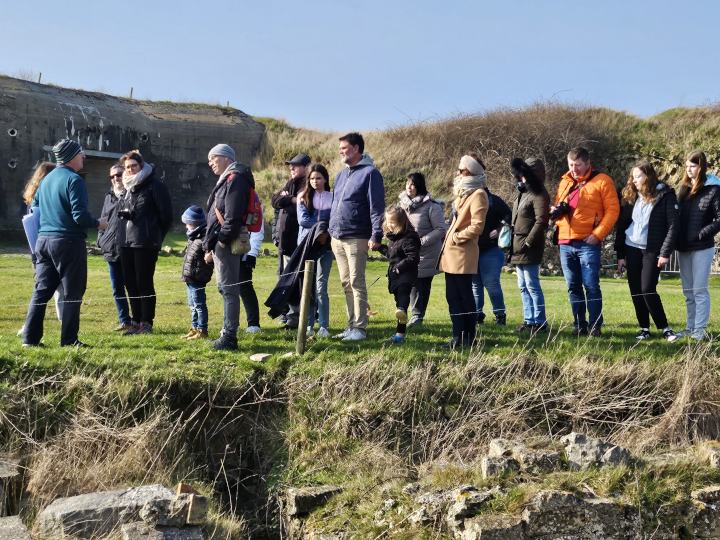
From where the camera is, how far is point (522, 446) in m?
6.38

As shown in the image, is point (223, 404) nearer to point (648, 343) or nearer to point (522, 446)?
point (522, 446)

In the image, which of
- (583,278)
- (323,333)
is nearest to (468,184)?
(583,278)

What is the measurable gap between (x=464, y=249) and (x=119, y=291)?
3.88m

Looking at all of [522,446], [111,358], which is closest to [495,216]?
[522,446]

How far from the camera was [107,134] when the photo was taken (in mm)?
23500

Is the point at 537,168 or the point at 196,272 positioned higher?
the point at 537,168

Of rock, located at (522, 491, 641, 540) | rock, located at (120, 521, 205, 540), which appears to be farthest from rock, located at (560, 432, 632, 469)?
rock, located at (120, 521, 205, 540)

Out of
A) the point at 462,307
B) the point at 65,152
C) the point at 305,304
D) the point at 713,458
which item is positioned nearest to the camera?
the point at 713,458

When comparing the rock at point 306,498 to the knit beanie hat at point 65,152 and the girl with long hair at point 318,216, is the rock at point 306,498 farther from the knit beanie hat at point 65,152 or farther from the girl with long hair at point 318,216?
the knit beanie hat at point 65,152

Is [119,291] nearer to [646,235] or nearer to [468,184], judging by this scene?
[468,184]

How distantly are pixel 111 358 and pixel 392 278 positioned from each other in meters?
2.92

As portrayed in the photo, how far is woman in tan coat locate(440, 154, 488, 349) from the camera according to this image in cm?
768

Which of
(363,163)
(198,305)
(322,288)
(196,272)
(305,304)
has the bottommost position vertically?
(198,305)

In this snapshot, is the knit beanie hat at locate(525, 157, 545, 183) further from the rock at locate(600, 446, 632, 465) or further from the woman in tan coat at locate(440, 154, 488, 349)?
the rock at locate(600, 446, 632, 465)
